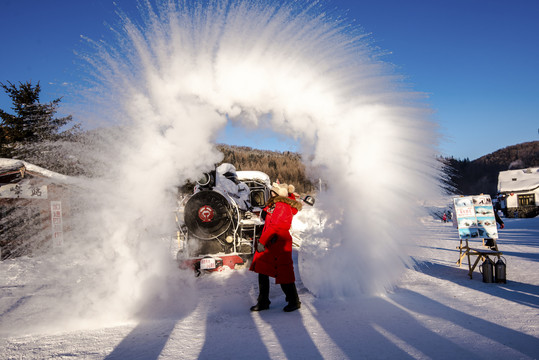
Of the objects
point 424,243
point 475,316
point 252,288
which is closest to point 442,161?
point 424,243

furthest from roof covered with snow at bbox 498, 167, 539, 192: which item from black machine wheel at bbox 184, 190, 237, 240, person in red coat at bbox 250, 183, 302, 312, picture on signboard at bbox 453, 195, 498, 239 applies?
person in red coat at bbox 250, 183, 302, 312

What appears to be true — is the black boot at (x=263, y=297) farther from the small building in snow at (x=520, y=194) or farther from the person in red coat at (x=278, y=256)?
the small building in snow at (x=520, y=194)

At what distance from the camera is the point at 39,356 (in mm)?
3340

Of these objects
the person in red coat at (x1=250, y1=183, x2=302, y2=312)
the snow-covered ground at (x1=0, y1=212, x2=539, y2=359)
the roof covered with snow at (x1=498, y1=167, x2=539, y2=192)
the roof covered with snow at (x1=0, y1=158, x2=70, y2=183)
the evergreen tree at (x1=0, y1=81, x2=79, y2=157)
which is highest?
the evergreen tree at (x1=0, y1=81, x2=79, y2=157)

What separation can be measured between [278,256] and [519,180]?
4229 cm

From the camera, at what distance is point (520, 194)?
34.6 metres

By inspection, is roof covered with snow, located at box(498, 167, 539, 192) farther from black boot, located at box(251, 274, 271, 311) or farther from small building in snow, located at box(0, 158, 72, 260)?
small building in snow, located at box(0, 158, 72, 260)

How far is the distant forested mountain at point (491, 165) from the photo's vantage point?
72250 mm

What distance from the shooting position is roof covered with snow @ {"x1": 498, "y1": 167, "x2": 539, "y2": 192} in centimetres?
3412

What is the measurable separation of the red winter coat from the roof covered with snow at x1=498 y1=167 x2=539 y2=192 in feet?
126

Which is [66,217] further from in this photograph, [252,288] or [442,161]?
[442,161]

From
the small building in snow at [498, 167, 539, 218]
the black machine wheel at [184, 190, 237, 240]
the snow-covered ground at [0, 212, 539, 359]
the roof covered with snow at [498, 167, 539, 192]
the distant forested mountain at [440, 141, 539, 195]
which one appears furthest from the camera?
the distant forested mountain at [440, 141, 539, 195]

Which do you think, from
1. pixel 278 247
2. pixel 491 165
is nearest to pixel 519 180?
pixel 278 247

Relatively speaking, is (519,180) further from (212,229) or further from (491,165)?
(491,165)
